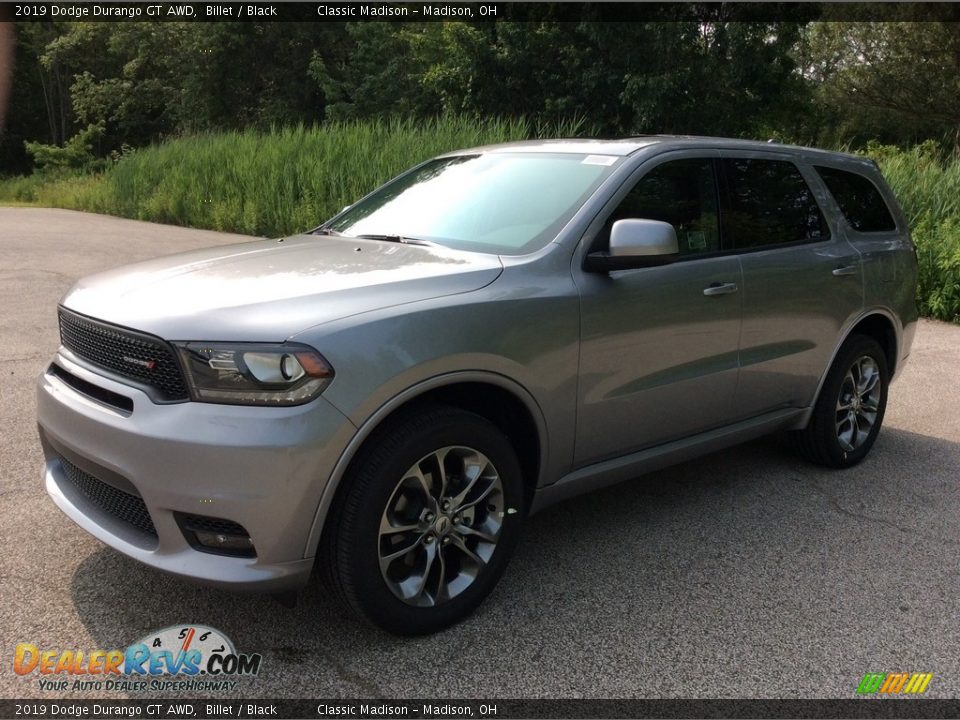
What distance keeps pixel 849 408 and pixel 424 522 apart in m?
3.03

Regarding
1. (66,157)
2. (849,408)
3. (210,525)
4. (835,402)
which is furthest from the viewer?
(66,157)

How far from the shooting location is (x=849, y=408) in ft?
16.5

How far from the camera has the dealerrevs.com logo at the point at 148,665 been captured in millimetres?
2807

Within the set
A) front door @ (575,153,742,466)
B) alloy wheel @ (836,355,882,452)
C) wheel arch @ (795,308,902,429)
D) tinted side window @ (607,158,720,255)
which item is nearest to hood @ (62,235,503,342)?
front door @ (575,153,742,466)

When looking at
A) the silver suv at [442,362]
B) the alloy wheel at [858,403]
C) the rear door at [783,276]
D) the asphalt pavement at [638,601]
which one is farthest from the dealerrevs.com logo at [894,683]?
the alloy wheel at [858,403]

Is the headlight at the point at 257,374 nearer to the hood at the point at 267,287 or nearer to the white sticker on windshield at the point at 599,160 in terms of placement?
the hood at the point at 267,287

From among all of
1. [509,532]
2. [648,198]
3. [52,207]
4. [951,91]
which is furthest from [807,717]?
[951,91]

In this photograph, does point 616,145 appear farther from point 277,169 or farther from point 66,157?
point 66,157

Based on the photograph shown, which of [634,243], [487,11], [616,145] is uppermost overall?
[487,11]

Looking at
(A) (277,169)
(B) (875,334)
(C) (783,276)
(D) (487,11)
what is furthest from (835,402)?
(D) (487,11)

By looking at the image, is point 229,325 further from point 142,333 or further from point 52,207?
point 52,207

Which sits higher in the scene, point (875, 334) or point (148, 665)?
point (875, 334)

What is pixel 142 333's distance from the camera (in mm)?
2822

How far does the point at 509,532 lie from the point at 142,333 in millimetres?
1473
